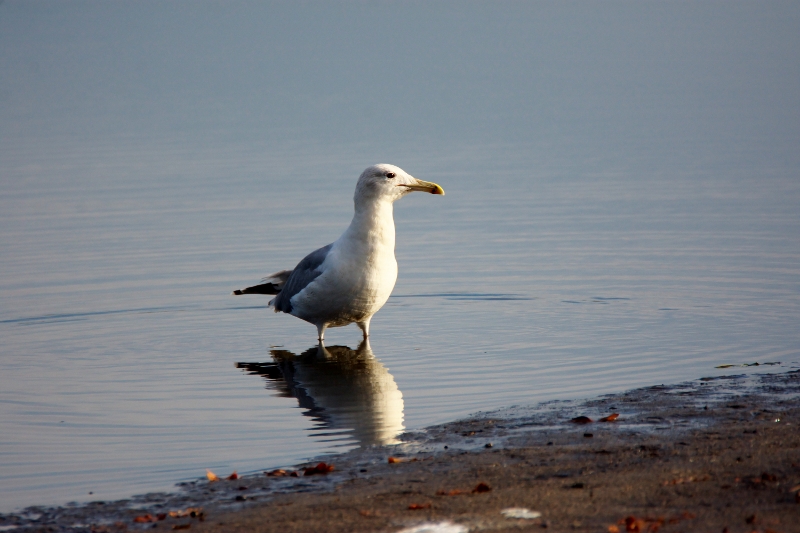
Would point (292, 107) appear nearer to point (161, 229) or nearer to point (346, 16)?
point (161, 229)

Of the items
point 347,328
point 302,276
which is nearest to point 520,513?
point 302,276

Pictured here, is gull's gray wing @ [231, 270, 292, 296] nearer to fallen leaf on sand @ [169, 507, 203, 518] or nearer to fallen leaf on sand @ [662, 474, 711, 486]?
fallen leaf on sand @ [169, 507, 203, 518]

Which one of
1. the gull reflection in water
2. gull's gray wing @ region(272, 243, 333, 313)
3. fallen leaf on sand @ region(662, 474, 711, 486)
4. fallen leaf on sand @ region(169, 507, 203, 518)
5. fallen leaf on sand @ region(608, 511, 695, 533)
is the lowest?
fallen leaf on sand @ region(608, 511, 695, 533)

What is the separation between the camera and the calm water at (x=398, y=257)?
9.98 meters

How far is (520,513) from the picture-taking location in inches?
254

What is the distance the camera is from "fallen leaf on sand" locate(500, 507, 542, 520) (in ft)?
21.0

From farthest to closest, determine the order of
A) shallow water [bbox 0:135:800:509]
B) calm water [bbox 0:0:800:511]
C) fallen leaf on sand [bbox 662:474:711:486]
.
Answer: calm water [bbox 0:0:800:511] → shallow water [bbox 0:135:800:509] → fallen leaf on sand [bbox 662:474:711:486]

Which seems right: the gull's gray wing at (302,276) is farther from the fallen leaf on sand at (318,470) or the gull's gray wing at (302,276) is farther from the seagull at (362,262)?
the fallen leaf on sand at (318,470)

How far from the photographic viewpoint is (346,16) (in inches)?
4163

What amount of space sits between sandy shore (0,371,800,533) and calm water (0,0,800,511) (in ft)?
2.70

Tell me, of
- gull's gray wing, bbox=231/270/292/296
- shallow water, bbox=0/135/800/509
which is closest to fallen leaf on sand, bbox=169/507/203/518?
shallow water, bbox=0/135/800/509

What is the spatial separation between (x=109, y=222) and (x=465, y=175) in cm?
806

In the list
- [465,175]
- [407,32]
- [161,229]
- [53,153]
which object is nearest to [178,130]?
[53,153]

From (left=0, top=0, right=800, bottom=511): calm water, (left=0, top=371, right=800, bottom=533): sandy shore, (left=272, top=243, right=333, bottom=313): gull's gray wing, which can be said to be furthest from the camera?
(left=272, top=243, right=333, bottom=313): gull's gray wing
